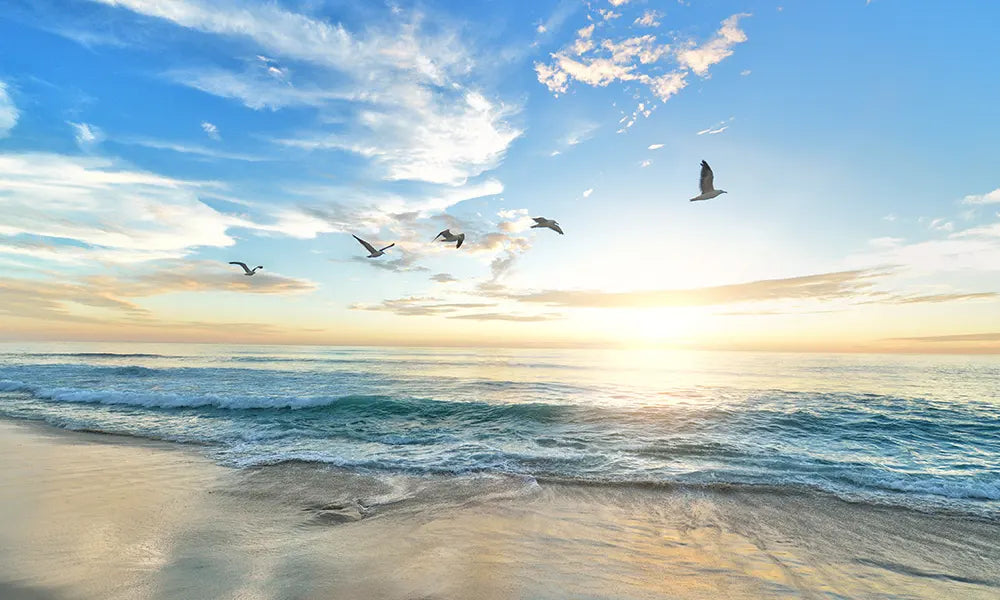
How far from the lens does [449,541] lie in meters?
6.17

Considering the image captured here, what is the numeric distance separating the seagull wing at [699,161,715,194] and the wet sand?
6.64m

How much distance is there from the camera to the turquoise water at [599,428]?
9.93m

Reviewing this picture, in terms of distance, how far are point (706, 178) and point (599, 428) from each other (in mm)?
8186

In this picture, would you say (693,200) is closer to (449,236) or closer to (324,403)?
(449,236)

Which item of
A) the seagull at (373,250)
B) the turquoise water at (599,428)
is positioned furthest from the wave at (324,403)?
the seagull at (373,250)

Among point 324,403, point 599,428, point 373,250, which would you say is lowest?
point 599,428

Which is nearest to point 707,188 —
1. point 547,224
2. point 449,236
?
point 547,224

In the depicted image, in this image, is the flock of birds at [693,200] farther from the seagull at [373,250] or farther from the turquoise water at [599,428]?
the turquoise water at [599,428]

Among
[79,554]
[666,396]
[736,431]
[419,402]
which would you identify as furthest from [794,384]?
[79,554]

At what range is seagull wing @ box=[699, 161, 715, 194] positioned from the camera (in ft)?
34.0

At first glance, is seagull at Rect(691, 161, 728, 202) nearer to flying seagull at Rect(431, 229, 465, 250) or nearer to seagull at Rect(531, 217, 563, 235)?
seagull at Rect(531, 217, 563, 235)

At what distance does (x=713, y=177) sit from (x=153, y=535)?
1221 centimetres

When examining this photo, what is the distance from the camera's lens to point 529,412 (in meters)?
18.0

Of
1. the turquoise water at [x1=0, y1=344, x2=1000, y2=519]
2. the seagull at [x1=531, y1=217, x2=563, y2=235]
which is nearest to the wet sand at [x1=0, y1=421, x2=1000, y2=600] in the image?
the turquoise water at [x1=0, y1=344, x2=1000, y2=519]
